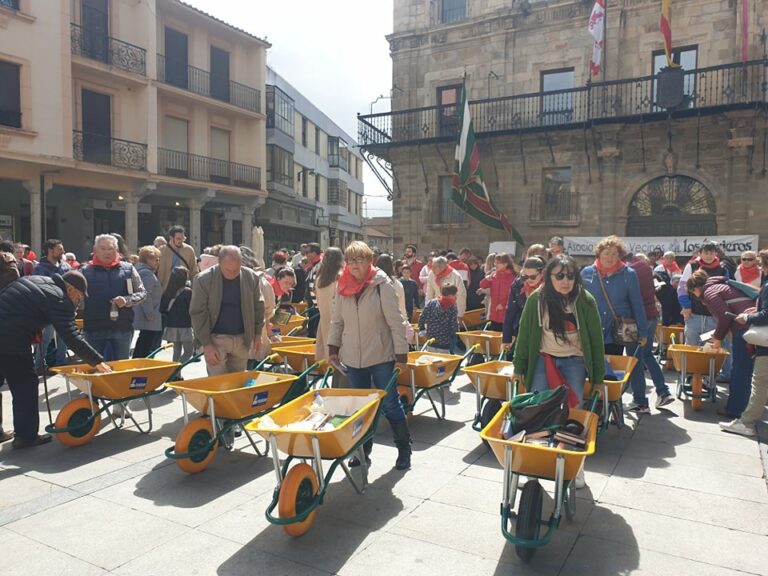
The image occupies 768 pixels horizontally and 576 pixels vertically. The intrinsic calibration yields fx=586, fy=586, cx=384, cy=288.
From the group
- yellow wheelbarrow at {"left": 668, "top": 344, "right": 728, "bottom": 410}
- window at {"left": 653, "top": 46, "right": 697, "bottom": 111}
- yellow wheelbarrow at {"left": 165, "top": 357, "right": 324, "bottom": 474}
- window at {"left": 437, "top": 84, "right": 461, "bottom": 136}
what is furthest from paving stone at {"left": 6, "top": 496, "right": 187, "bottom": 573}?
window at {"left": 437, "top": 84, "right": 461, "bottom": 136}

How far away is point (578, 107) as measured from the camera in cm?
Answer: 1800

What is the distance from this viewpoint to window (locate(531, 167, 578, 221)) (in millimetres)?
18250

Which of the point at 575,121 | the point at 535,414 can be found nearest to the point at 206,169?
the point at 575,121

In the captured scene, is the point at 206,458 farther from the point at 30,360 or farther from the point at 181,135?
the point at 181,135

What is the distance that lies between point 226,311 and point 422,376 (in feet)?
6.46

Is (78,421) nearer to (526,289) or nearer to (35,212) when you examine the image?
(526,289)

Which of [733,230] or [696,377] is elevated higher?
[733,230]

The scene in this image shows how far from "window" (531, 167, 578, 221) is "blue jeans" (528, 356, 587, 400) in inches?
579

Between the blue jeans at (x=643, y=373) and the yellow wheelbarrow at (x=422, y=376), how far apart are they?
1.93 meters

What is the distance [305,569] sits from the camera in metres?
3.25

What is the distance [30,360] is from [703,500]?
5553 millimetres

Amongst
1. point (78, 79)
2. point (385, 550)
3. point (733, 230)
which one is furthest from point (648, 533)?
point (78, 79)

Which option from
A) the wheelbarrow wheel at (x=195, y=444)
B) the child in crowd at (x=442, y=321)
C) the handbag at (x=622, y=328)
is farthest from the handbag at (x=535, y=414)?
the child in crowd at (x=442, y=321)

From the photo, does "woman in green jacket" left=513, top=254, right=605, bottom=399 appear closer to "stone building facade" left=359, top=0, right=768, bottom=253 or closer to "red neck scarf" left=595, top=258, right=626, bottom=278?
"red neck scarf" left=595, top=258, right=626, bottom=278
